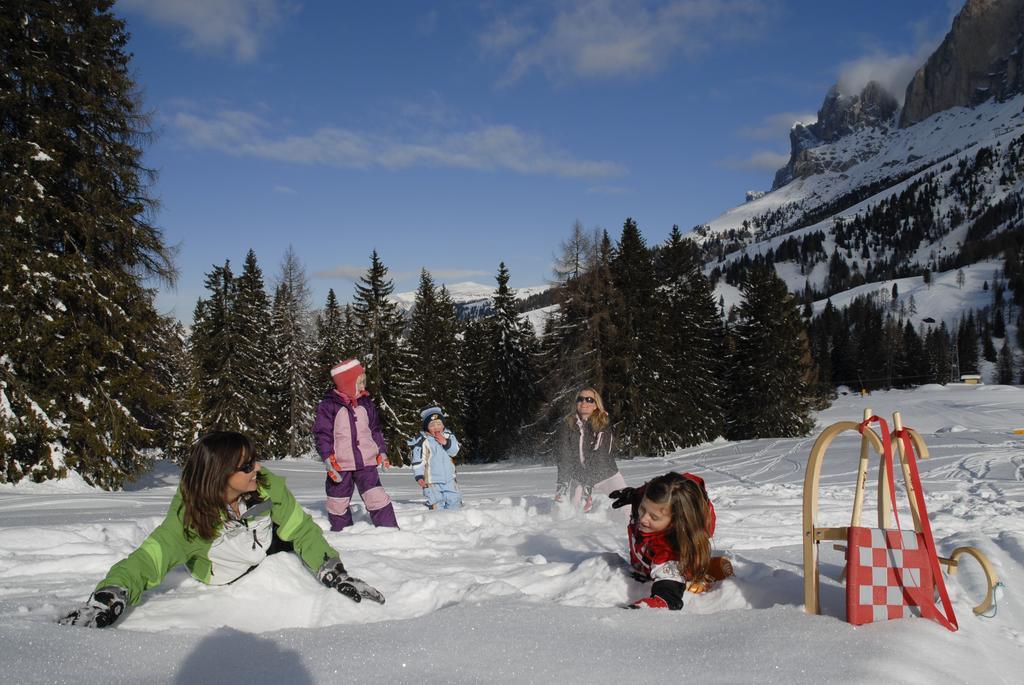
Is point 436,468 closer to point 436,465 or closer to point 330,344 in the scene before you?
point 436,465

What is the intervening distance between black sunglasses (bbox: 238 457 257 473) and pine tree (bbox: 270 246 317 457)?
3146cm

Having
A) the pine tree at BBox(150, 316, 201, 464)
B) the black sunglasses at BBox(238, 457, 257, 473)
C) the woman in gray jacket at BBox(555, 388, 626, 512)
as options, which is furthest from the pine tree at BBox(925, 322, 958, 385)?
the black sunglasses at BBox(238, 457, 257, 473)

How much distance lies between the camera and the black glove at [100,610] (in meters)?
2.96

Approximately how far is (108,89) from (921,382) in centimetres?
9391

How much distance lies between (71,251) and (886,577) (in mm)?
15299

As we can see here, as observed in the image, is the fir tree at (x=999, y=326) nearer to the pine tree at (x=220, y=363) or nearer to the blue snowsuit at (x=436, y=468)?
the pine tree at (x=220, y=363)

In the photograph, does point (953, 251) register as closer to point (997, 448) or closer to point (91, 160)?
point (997, 448)

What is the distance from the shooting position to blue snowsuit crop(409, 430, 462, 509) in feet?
29.0

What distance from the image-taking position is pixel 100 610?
3053mm

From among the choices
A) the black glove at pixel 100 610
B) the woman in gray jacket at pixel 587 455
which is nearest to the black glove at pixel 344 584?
the black glove at pixel 100 610

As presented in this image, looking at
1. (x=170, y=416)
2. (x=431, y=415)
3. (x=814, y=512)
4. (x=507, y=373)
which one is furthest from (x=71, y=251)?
(x=507, y=373)

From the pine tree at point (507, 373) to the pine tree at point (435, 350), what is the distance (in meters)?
2.50

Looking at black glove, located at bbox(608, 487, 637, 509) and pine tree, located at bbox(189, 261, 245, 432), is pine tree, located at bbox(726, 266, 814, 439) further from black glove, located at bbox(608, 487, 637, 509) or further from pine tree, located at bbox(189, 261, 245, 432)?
black glove, located at bbox(608, 487, 637, 509)

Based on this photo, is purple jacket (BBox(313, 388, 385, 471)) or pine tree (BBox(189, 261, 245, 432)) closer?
purple jacket (BBox(313, 388, 385, 471))
